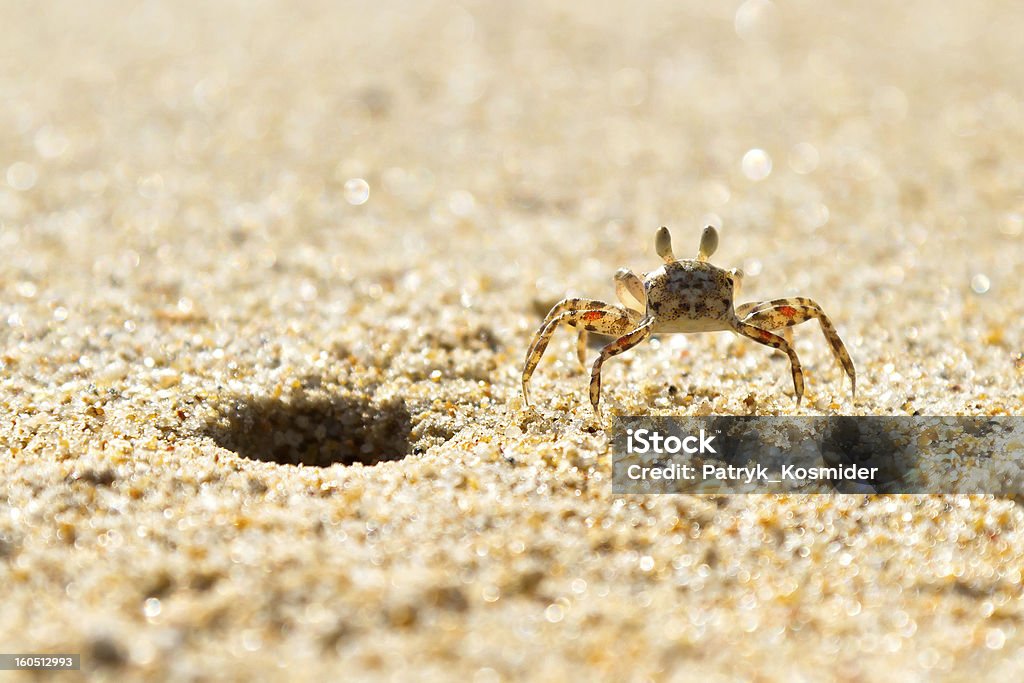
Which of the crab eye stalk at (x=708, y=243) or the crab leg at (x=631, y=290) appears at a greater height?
the crab eye stalk at (x=708, y=243)

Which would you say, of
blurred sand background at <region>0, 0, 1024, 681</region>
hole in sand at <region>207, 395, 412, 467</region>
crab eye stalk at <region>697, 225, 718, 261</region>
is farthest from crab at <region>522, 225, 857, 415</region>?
hole in sand at <region>207, 395, 412, 467</region>

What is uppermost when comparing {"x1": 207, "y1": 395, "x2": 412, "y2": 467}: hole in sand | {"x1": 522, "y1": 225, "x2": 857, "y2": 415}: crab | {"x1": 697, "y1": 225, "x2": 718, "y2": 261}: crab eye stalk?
{"x1": 697, "y1": 225, "x2": 718, "y2": 261}: crab eye stalk

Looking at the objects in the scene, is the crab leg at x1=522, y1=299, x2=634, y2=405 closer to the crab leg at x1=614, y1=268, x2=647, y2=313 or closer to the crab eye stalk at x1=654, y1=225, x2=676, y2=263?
the crab leg at x1=614, y1=268, x2=647, y2=313

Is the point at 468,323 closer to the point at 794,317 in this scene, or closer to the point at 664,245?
the point at 664,245

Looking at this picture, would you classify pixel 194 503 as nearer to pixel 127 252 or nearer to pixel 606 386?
pixel 606 386

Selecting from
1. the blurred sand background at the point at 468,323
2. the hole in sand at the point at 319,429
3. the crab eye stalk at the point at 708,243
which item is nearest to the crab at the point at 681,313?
the crab eye stalk at the point at 708,243

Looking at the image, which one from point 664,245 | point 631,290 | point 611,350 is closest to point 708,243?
point 664,245

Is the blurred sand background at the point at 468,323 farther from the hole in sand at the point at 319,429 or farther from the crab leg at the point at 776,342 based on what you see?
the crab leg at the point at 776,342
